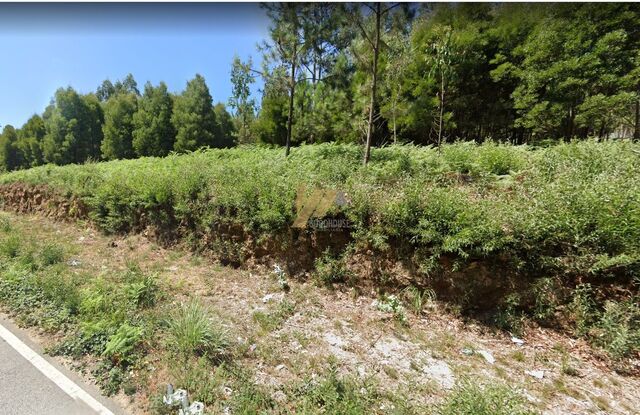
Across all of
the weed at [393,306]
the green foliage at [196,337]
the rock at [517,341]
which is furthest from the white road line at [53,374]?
the rock at [517,341]

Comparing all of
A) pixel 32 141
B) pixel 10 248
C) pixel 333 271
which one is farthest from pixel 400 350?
pixel 32 141

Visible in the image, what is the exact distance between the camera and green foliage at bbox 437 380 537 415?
2.04 m

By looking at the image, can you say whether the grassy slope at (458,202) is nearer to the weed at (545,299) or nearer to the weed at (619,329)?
the weed at (545,299)

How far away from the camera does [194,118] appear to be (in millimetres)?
20906

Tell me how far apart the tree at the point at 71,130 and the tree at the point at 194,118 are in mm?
9651

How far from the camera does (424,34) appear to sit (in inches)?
509

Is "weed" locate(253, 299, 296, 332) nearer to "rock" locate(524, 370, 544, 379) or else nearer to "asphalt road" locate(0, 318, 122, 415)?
"asphalt road" locate(0, 318, 122, 415)

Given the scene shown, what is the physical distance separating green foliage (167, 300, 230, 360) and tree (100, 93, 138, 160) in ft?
83.2

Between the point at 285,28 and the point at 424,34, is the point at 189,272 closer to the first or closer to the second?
the point at 285,28

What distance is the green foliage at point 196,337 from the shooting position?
287cm

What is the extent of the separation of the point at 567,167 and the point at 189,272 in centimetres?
714

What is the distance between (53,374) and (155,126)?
2323 centimetres

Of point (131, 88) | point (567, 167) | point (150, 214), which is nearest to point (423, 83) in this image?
point (567, 167)

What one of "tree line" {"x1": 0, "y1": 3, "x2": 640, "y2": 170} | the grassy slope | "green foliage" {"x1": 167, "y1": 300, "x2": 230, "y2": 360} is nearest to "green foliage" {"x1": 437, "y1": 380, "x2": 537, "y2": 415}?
the grassy slope
